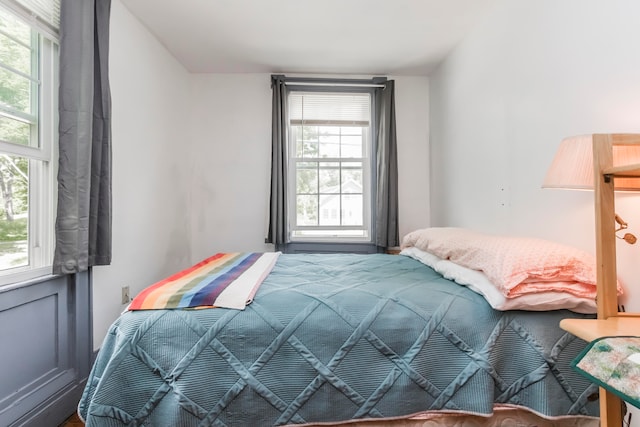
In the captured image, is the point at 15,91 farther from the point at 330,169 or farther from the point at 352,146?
the point at 352,146

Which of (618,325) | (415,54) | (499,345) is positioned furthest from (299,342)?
(415,54)

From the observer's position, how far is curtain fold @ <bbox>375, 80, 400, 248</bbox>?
3150 millimetres

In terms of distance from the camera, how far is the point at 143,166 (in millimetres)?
2465

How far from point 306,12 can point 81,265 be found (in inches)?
85.3

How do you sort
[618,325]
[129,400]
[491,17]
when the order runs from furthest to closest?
[491,17] < [129,400] < [618,325]

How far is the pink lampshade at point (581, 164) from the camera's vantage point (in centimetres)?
108

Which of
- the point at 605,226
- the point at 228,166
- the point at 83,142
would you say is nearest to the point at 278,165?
the point at 228,166

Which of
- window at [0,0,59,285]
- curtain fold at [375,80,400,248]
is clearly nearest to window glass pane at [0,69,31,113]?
window at [0,0,59,285]

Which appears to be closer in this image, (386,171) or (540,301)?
(540,301)

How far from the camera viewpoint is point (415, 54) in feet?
9.39

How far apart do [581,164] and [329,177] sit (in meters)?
2.39

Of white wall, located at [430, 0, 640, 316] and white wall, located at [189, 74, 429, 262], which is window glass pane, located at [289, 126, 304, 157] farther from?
white wall, located at [430, 0, 640, 316]

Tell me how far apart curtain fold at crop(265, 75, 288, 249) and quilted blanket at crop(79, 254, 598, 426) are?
194 centimetres

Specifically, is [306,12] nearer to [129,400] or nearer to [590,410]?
[129,400]
